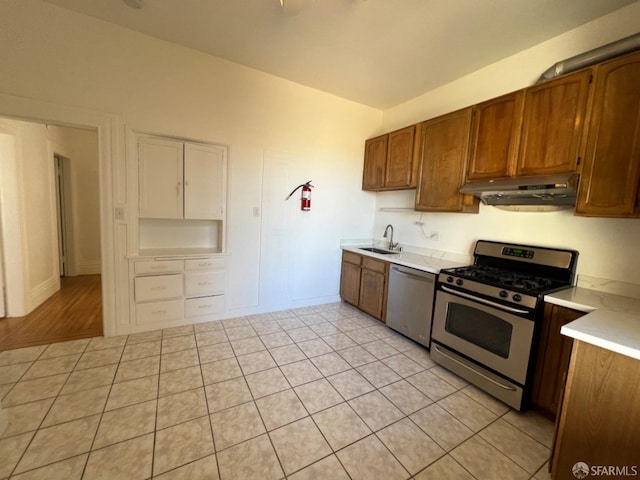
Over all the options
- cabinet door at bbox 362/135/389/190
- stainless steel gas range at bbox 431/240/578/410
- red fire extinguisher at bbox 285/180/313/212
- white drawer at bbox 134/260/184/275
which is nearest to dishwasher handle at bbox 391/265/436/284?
stainless steel gas range at bbox 431/240/578/410

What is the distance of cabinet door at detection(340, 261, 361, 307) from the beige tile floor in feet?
3.46

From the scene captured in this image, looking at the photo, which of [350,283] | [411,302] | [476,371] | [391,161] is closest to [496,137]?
[391,161]

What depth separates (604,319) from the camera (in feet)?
4.54

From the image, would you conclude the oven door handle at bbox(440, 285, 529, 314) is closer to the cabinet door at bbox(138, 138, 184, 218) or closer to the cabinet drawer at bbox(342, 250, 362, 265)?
the cabinet drawer at bbox(342, 250, 362, 265)

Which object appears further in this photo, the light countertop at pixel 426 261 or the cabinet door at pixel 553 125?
the light countertop at pixel 426 261

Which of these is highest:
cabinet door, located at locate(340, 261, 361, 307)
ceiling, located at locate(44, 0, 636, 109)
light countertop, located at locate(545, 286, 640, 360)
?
ceiling, located at locate(44, 0, 636, 109)

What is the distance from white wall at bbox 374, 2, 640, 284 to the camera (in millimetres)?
1889

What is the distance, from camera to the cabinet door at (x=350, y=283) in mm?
3653

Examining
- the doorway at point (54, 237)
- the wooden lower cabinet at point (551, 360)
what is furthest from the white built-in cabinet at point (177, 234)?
the wooden lower cabinet at point (551, 360)

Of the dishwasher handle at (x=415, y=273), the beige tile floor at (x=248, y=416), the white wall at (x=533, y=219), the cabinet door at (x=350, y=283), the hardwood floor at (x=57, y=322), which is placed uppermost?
the white wall at (x=533, y=219)

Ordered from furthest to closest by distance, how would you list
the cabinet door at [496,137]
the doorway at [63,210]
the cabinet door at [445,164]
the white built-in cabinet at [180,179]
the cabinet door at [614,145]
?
the doorway at [63,210], the white built-in cabinet at [180,179], the cabinet door at [445,164], the cabinet door at [496,137], the cabinet door at [614,145]

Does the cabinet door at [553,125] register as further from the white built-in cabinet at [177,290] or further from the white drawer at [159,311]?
the white drawer at [159,311]

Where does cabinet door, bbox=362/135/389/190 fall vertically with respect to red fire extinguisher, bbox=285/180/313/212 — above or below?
above

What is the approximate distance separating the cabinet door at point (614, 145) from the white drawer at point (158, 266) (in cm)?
369
